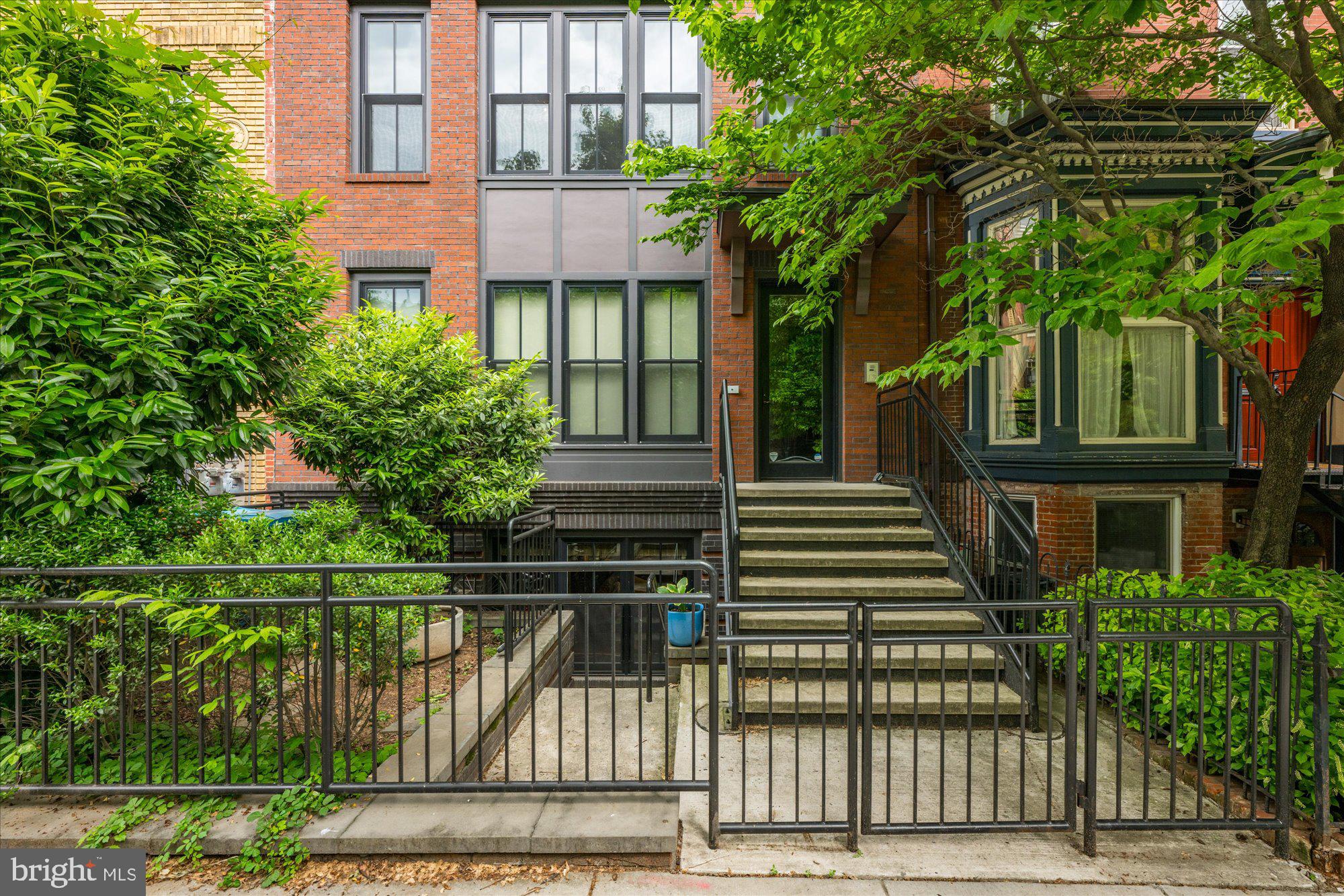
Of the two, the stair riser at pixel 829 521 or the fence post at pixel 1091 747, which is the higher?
the stair riser at pixel 829 521

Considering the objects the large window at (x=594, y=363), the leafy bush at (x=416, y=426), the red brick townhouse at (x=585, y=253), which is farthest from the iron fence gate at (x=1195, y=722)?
the large window at (x=594, y=363)

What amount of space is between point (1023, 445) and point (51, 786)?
837 centimetres

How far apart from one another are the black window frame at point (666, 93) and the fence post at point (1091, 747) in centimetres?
769

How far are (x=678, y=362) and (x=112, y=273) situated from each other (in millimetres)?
6119

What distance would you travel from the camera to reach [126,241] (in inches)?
154

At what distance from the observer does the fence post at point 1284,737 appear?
3361 millimetres

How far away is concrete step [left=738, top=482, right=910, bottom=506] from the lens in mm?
7062

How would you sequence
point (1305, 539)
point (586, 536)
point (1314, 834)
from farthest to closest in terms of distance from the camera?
point (586, 536) → point (1305, 539) → point (1314, 834)

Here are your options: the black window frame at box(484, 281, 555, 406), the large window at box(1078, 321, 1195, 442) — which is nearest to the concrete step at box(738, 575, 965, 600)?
the large window at box(1078, 321, 1195, 442)

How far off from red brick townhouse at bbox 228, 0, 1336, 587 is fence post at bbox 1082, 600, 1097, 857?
197 inches

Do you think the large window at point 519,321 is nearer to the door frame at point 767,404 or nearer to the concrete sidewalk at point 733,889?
the door frame at point 767,404

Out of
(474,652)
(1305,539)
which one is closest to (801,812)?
(474,652)

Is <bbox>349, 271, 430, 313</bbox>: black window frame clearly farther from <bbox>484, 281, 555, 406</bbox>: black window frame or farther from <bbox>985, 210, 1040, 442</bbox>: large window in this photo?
<bbox>985, 210, 1040, 442</bbox>: large window

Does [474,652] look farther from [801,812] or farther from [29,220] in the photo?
[29,220]
